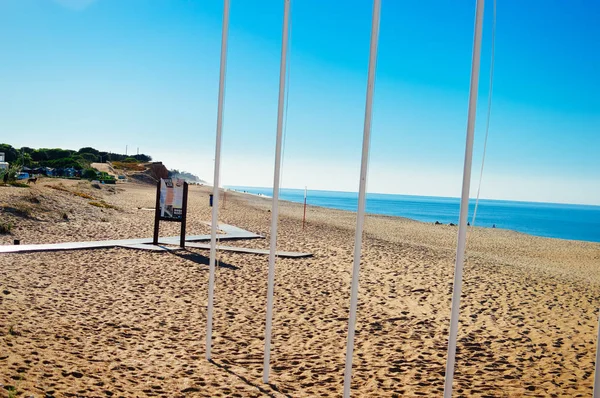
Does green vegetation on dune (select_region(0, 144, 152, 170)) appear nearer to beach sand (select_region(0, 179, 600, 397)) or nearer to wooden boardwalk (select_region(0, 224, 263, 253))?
wooden boardwalk (select_region(0, 224, 263, 253))

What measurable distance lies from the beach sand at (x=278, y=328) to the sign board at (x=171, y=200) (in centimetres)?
184

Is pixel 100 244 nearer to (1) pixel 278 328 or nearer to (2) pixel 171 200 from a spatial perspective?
(2) pixel 171 200

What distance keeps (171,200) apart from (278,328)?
7.82 meters

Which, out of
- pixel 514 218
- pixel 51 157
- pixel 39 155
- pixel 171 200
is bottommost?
pixel 514 218

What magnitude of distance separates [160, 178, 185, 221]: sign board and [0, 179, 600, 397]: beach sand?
72.4 inches

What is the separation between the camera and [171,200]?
13.5m

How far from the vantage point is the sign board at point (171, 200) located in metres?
13.4

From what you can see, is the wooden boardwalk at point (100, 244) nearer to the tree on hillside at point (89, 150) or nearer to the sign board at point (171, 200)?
the sign board at point (171, 200)

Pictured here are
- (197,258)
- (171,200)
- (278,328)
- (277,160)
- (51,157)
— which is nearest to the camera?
(277,160)

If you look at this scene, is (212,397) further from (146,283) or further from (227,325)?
(146,283)

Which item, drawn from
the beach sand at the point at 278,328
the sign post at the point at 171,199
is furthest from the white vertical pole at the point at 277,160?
the sign post at the point at 171,199

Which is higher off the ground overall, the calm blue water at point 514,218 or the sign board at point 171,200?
the sign board at point 171,200

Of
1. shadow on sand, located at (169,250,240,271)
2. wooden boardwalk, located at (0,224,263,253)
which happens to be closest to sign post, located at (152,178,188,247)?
wooden boardwalk, located at (0,224,263,253)

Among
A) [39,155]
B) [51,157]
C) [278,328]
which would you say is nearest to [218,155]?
[278,328]
